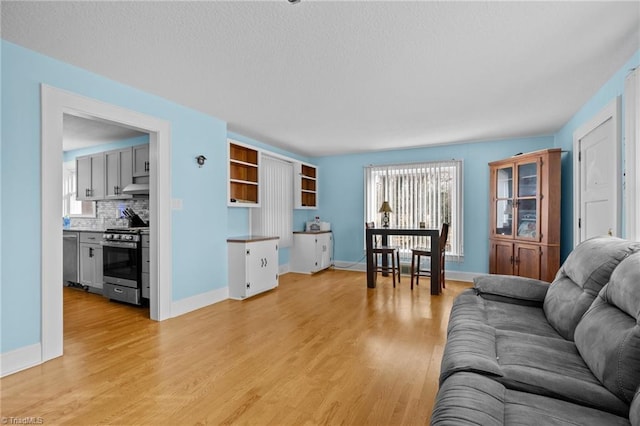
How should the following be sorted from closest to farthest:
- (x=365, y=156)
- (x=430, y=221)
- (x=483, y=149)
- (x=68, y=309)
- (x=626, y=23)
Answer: (x=626, y=23), (x=68, y=309), (x=483, y=149), (x=430, y=221), (x=365, y=156)

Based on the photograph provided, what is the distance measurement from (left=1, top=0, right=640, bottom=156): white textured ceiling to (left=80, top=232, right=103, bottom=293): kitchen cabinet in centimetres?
256

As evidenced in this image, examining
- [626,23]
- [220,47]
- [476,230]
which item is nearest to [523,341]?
[626,23]

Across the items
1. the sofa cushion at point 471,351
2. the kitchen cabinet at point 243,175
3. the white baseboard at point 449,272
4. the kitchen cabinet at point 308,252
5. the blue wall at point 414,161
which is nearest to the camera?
the sofa cushion at point 471,351

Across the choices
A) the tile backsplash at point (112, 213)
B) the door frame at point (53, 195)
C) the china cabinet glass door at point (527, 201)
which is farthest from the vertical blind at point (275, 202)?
the china cabinet glass door at point (527, 201)

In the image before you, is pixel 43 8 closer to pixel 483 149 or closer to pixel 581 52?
pixel 581 52

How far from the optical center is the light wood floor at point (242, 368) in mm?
1822

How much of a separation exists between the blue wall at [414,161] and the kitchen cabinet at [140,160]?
3.41m

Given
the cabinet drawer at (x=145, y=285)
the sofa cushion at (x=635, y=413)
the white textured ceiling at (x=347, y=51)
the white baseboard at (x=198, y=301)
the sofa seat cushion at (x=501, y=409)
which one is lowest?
the white baseboard at (x=198, y=301)

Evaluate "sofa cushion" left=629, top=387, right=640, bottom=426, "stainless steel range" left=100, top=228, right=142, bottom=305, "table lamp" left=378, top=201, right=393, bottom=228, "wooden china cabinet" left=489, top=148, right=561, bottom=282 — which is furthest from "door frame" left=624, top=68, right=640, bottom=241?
"stainless steel range" left=100, top=228, right=142, bottom=305

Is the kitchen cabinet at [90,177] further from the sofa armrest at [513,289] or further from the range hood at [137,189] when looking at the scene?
the sofa armrest at [513,289]

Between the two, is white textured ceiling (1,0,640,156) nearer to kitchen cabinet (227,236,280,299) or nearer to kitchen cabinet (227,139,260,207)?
kitchen cabinet (227,139,260,207)

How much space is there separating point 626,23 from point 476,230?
3.81 meters

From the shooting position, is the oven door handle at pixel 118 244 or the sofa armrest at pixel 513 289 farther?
the oven door handle at pixel 118 244

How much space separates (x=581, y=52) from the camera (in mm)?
2424
